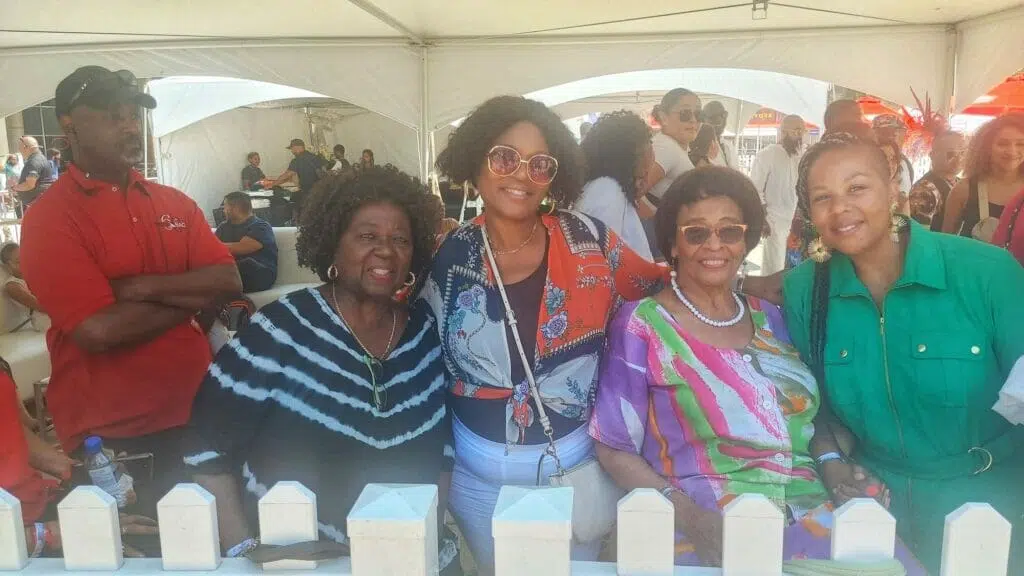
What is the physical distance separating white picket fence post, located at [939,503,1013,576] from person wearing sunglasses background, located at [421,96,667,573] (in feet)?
3.72

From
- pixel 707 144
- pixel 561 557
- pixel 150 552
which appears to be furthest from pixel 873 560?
pixel 707 144

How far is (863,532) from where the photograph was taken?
1066 mm

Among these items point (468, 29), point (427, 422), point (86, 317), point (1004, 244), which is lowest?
point (427, 422)

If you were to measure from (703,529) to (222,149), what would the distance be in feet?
55.6

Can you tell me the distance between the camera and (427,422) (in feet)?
6.35

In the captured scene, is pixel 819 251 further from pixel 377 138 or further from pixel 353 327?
pixel 377 138

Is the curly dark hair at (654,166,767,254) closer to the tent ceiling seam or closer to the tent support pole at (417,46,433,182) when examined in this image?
the tent ceiling seam

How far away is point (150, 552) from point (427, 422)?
0.86m

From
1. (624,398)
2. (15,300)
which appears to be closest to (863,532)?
(624,398)

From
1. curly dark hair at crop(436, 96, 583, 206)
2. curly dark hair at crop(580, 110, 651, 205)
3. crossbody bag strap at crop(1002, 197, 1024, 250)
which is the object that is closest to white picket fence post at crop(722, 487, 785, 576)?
curly dark hair at crop(436, 96, 583, 206)

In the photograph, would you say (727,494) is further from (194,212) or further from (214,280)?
(194,212)

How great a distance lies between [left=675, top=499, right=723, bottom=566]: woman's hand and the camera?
174cm

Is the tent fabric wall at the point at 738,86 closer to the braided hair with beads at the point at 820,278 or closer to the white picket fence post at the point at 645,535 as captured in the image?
the braided hair with beads at the point at 820,278

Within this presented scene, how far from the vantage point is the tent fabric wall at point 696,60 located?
20.0ft
